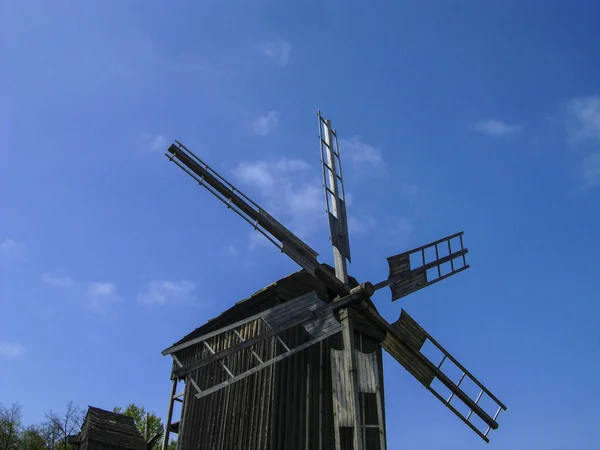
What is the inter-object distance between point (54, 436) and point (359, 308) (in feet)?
97.0

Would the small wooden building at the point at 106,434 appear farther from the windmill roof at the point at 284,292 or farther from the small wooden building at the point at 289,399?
the windmill roof at the point at 284,292

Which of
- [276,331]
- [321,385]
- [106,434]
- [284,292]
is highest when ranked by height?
[284,292]

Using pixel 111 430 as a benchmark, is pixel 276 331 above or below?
above

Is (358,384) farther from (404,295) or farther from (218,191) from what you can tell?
(218,191)

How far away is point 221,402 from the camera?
13664 millimetres

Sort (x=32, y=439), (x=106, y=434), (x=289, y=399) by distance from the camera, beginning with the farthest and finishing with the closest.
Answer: (x=32, y=439)
(x=106, y=434)
(x=289, y=399)

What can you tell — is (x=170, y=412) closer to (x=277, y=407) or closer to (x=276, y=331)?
(x=277, y=407)

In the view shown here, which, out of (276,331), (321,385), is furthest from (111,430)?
(276,331)

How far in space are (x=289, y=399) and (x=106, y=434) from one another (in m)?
5.54

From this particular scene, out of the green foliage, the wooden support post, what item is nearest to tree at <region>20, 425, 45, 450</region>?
the green foliage

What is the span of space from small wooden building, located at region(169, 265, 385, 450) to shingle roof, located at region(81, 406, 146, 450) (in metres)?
1.41

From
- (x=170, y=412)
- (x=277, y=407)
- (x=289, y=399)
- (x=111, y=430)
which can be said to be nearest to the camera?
(x=277, y=407)

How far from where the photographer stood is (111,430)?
48.5ft

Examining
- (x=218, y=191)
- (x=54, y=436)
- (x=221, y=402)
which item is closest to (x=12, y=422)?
(x=54, y=436)
